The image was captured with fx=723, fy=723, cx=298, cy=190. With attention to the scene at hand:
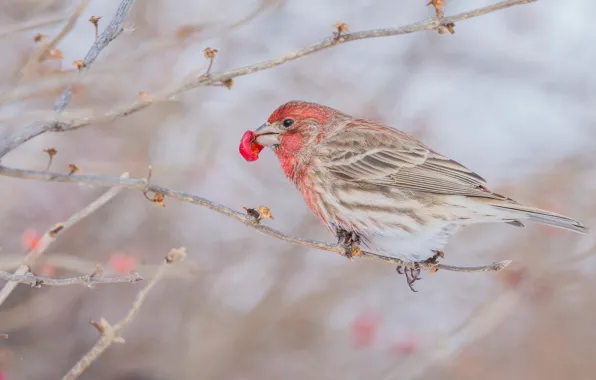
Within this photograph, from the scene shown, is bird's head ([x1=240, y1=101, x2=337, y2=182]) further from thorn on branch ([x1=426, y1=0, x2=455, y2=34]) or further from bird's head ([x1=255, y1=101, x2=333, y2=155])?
thorn on branch ([x1=426, y1=0, x2=455, y2=34])

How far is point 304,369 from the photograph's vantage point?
6.44 m

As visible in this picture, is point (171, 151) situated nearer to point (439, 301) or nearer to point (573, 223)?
point (439, 301)

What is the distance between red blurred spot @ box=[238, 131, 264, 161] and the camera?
411 cm

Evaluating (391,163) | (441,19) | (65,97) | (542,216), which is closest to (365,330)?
(391,163)

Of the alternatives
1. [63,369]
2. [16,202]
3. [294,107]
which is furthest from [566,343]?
[16,202]

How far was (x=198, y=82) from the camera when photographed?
8.40ft

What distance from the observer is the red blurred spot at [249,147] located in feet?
13.5

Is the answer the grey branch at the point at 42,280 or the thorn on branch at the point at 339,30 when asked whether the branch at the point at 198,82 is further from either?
the grey branch at the point at 42,280

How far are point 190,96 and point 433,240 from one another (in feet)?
10.9

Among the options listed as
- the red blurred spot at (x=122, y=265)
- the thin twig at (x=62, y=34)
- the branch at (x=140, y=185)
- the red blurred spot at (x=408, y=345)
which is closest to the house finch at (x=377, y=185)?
the branch at (x=140, y=185)

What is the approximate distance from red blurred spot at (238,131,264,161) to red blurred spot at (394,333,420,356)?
2599mm

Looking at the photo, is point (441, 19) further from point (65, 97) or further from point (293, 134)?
point (293, 134)

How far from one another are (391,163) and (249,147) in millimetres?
960

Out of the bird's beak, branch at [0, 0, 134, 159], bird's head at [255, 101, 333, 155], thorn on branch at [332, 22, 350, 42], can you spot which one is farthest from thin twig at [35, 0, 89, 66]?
bird's head at [255, 101, 333, 155]
